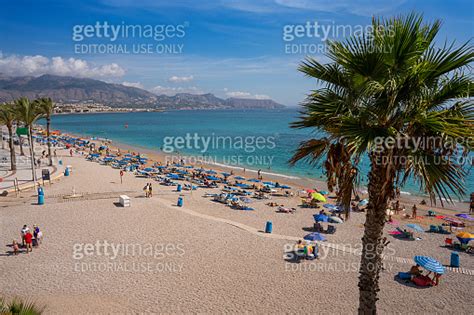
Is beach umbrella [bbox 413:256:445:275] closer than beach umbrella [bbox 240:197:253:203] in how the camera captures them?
Yes

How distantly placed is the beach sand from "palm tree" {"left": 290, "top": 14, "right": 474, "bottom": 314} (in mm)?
6603

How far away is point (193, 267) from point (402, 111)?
31.0ft

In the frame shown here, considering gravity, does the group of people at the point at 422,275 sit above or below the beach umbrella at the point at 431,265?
below

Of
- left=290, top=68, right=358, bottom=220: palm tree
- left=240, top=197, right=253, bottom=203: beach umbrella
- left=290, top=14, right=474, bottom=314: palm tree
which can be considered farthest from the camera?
left=240, top=197, right=253, bottom=203: beach umbrella

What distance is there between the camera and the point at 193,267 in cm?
1141

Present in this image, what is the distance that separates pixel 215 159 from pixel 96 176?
21.6 m

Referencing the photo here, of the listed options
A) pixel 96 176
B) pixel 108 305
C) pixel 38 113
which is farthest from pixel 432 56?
pixel 38 113

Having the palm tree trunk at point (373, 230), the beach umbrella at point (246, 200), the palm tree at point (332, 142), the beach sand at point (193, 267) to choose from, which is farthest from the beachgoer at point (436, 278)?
the beach umbrella at point (246, 200)

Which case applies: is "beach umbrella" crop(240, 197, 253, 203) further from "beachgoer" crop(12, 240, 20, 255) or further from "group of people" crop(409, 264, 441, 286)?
"beachgoer" crop(12, 240, 20, 255)

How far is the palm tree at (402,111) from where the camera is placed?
3.47 metres

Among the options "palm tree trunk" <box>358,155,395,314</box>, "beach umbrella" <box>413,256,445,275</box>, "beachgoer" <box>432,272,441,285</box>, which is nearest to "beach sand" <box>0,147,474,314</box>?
"beachgoer" <box>432,272,441,285</box>

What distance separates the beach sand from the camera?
363 inches

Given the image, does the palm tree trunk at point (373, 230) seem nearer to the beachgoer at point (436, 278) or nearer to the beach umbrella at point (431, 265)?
the beach umbrella at point (431, 265)

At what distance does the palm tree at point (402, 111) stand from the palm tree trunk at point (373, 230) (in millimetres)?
12
